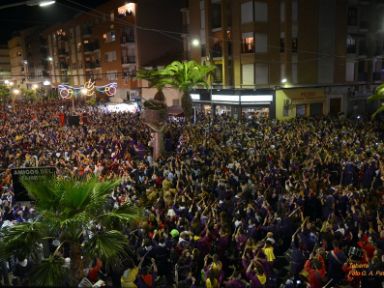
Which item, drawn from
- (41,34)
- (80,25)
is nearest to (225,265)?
(80,25)

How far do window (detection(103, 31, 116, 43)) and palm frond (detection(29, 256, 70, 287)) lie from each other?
154ft

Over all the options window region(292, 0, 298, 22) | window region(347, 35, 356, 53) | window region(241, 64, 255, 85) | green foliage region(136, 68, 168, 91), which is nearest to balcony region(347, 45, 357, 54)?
window region(347, 35, 356, 53)

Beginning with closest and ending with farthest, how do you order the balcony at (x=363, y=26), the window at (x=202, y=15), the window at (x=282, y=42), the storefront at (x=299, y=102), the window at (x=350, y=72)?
the storefront at (x=299, y=102), the window at (x=282, y=42), the window at (x=202, y=15), the window at (x=350, y=72), the balcony at (x=363, y=26)

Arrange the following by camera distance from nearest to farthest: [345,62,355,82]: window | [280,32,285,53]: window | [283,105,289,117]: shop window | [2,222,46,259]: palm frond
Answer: [2,222,46,259]: palm frond < [283,105,289,117]: shop window < [280,32,285,53]: window < [345,62,355,82]: window

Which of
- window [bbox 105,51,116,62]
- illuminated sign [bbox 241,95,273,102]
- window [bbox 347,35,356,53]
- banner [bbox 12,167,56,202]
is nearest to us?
banner [bbox 12,167,56,202]

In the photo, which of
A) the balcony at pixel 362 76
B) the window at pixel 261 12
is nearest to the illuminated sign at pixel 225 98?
the window at pixel 261 12

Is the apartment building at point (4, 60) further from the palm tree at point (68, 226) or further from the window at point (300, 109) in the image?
the palm tree at point (68, 226)

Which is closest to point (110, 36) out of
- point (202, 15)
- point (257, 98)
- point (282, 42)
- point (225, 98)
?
point (202, 15)

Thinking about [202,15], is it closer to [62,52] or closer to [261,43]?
[261,43]

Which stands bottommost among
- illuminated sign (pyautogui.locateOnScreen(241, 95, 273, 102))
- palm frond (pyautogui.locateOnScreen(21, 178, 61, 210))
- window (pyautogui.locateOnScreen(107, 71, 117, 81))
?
palm frond (pyautogui.locateOnScreen(21, 178, 61, 210))

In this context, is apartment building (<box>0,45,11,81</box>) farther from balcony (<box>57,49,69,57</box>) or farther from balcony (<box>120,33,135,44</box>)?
balcony (<box>120,33,135,44</box>)

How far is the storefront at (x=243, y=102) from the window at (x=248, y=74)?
895 mm

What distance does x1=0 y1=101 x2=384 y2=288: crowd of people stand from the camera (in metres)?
7.55

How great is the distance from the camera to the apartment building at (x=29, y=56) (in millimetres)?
81000
